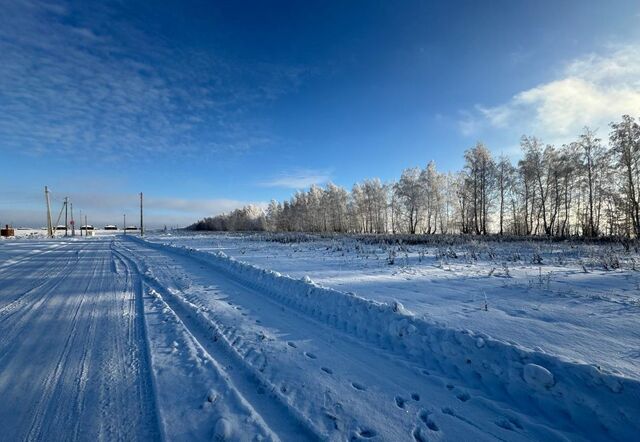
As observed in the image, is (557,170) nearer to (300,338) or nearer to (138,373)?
(300,338)

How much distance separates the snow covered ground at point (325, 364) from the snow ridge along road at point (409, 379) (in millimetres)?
16

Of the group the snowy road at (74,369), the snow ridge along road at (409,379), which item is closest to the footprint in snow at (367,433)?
the snow ridge along road at (409,379)

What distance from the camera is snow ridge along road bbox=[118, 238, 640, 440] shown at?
2679mm

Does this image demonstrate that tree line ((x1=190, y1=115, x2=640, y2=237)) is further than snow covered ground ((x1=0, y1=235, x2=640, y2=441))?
Yes

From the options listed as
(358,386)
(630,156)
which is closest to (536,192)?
(630,156)

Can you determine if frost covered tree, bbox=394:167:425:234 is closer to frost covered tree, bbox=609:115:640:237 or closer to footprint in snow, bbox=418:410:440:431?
frost covered tree, bbox=609:115:640:237

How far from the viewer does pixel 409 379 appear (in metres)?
3.46

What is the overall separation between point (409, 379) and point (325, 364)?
3.42 feet

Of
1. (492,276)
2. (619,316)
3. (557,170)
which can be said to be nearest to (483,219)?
(557,170)

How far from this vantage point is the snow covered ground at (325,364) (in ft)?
8.71

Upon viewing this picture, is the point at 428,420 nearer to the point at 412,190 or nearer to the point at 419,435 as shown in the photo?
the point at 419,435

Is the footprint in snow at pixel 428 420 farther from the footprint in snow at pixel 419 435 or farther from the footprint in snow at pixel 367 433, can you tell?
the footprint in snow at pixel 367 433

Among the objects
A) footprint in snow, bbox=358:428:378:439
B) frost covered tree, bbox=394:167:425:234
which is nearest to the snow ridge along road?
footprint in snow, bbox=358:428:378:439

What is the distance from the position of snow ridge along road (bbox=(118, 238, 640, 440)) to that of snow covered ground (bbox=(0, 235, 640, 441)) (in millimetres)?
16
